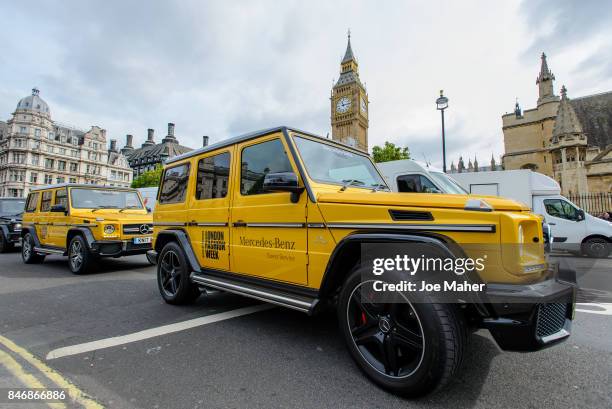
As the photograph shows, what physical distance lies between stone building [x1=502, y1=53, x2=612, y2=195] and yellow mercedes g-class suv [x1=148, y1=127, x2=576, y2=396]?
3889 centimetres

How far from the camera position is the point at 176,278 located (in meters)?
4.52

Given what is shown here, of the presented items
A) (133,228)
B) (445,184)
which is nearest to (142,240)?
(133,228)

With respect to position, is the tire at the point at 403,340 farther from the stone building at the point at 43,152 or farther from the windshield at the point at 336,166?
the stone building at the point at 43,152

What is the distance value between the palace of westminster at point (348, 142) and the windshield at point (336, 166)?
0.77 m

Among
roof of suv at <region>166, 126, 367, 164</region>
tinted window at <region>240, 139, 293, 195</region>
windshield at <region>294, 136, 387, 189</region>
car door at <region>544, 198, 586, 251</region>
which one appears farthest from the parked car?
car door at <region>544, 198, 586, 251</region>

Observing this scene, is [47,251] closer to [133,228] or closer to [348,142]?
[133,228]

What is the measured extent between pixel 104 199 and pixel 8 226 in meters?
6.84

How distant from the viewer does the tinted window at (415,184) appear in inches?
352

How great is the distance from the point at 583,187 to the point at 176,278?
4040 centimetres

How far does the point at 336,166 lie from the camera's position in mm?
3465

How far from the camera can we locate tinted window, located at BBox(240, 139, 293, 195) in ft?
10.6

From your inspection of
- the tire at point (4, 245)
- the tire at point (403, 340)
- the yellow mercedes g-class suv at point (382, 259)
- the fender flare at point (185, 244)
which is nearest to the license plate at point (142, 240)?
the fender flare at point (185, 244)

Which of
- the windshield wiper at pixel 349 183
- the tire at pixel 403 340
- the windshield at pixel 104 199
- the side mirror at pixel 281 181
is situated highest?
the windshield at pixel 104 199

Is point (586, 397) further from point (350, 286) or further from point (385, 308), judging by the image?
point (350, 286)
